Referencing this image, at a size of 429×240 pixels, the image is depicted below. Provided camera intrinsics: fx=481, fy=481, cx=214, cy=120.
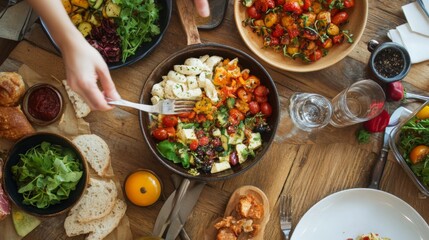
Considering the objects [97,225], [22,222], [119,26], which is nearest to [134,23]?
[119,26]

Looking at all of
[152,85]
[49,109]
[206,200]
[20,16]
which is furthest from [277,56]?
[20,16]

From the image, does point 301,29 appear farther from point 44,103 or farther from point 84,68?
point 44,103

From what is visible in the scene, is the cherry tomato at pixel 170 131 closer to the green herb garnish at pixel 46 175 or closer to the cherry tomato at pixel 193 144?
the cherry tomato at pixel 193 144

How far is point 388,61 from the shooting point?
266cm

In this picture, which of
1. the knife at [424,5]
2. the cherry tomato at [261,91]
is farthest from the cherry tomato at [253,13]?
the knife at [424,5]

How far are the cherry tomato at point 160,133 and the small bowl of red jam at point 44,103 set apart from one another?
0.54m

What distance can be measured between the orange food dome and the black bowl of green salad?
0.77 ft

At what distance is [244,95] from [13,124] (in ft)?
3.95

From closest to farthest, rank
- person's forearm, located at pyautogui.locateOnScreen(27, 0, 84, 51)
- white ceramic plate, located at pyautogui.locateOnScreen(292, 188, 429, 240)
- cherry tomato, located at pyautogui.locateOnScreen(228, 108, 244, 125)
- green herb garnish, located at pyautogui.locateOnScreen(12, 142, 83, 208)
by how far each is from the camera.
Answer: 1. person's forearm, located at pyautogui.locateOnScreen(27, 0, 84, 51)
2. green herb garnish, located at pyautogui.locateOnScreen(12, 142, 83, 208)
3. cherry tomato, located at pyautogui.locateOnScreen(228, 108, 244, 125)
4. white ceramic plate, located at pyautogui.locateOnScreen(292, 188, 429, 240)

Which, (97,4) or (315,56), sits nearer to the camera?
(97,4)

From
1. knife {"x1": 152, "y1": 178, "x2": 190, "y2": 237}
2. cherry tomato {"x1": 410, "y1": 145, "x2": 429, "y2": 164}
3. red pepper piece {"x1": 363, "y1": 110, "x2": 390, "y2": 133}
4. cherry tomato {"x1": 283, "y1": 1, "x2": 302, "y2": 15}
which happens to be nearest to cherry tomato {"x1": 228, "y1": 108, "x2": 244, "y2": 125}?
knife {"x1": 152, "y1": 178, "x2": 190, "y2": 237}

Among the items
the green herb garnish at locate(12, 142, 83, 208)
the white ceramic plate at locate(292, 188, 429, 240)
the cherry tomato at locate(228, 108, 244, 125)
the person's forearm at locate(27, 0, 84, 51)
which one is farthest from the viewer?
the white ceramic plate at locate(292, 188, 429, 240)

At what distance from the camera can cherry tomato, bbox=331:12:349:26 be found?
2609mm

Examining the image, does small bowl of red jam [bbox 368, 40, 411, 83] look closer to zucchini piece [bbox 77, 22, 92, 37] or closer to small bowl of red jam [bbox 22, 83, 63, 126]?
zucchini piece [bbox 77, 22, 92, 37]
